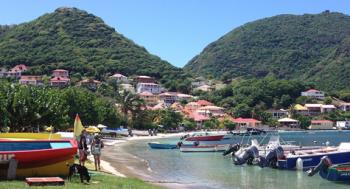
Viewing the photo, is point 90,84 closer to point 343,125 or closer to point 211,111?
point 211,111

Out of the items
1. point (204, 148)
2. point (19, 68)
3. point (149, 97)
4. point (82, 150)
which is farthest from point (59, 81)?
point (82, 150)

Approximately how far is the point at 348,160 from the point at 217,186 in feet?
44.8

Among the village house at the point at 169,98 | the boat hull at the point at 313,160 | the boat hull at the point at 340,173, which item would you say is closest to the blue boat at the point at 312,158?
the boat hull at the point at 313,160

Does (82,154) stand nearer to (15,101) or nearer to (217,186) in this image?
(217,186)

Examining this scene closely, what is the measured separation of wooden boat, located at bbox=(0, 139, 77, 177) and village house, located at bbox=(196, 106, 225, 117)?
14475 cm

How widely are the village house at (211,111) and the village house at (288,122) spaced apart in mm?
20998

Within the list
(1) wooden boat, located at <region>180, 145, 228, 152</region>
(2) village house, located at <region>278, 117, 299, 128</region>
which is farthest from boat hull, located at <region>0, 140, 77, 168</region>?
(2) village house, located at <region>278, 117, 299, 128</region>

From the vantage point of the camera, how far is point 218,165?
42.5 m

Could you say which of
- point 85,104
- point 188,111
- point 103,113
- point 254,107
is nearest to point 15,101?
point 85,104

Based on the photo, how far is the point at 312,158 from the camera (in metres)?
38.6

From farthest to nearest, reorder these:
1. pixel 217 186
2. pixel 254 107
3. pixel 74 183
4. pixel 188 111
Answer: pixel 254 107
pixel 188 111
pixel 217 186
pixel 74 183

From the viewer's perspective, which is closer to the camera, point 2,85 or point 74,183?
point 74,183

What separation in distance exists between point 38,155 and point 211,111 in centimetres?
15353

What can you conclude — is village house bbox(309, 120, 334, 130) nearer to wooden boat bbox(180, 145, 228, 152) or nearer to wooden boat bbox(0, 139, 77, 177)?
wooden boat bbox(180, 145, 228, 152)
